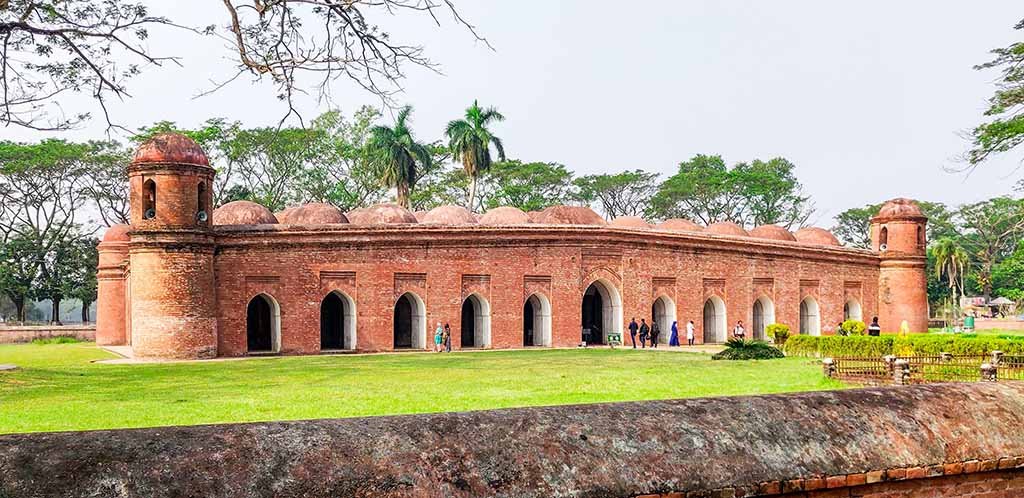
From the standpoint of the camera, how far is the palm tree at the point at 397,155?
38.9 meters

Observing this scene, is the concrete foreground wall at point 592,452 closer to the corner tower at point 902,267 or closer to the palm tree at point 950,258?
the corner tower at point 902,267

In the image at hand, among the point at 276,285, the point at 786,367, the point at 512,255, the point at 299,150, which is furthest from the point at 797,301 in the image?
the point at 299,150

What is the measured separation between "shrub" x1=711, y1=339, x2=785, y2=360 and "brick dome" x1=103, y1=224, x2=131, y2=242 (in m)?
22.0

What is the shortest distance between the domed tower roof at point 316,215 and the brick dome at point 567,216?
6013 mm

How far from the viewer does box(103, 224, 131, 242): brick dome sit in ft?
104

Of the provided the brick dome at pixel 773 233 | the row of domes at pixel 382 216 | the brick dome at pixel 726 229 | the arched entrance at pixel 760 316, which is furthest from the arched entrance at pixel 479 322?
the brick dome at pixel 773 233

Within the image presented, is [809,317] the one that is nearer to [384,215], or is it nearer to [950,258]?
[384,215]

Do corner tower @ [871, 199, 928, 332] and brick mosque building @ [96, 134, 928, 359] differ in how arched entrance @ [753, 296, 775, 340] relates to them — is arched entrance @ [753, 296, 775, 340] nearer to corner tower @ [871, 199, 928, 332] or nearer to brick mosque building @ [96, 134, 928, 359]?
brick mosque building @ [96, 134, 928, 359]

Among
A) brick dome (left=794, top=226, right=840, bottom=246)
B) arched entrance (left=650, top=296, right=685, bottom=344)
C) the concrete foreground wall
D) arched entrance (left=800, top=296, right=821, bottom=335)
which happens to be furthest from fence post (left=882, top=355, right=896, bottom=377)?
brick dome (left=794, top=226, right=840, bottom=246)

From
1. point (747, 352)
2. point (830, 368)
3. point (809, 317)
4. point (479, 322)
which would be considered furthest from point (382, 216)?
point (830, 368)

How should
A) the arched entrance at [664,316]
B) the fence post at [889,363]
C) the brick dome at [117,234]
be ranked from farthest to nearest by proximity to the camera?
1. the brick dome at [117,234]
2. the arched entrance at [664,316]
3. the fence post at [889,363]

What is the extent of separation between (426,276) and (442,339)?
1761mm

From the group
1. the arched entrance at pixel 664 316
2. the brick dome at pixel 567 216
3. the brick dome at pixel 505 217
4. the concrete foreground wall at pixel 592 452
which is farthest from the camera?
the brick dome at pixel 505 217

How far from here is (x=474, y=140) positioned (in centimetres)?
3966
